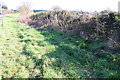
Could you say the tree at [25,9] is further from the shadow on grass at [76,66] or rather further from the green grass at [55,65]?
the shadow on grass at [76,66]

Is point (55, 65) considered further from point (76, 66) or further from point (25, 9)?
point (25, 9)

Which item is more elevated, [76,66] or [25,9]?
[25,9]

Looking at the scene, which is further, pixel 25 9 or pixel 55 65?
pixel 25 9

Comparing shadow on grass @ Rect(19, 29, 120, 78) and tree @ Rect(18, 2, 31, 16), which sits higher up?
tree @ Rect(18, 2, 31, 16)

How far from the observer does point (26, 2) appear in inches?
1180

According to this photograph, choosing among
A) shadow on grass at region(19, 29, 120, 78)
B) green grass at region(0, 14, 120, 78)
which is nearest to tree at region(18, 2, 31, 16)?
green grass at region(0, 14, 120, 78)

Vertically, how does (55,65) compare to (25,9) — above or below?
below

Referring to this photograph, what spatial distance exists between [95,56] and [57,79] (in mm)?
2648

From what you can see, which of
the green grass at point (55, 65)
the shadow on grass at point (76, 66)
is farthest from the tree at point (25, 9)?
the shadow on grass at point (76, 66)

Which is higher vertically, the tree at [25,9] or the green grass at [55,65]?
the tree at [25,9]

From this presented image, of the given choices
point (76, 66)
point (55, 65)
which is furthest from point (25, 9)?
point (76, 66)

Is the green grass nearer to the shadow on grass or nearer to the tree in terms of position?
the shadow on grass

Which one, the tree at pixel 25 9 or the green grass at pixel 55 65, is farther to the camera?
the tree at pixel 25 9

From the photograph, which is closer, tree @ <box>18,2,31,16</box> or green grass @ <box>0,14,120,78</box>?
green grass @ <box>0,14,120,78</box>
